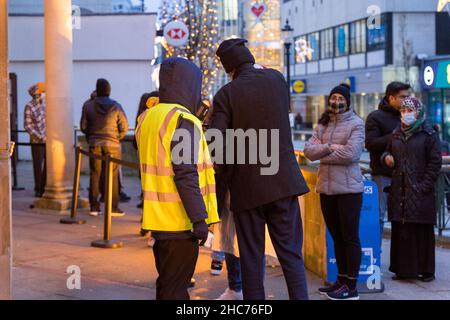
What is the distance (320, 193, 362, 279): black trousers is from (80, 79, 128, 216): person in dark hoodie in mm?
5331

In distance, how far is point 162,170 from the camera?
5547mm

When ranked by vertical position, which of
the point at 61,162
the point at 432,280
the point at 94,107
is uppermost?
the point at 94,107

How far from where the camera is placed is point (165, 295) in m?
5.66

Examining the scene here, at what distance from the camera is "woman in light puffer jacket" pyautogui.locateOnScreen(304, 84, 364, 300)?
7.23 m

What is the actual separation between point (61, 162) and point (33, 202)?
125 centimetres

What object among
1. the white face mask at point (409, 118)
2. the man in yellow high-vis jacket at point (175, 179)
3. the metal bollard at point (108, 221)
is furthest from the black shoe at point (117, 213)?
the man in yellow high-vis jacket at point (175, 179)

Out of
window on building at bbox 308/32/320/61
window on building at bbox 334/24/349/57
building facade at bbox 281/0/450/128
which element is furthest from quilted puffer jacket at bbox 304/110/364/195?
window on building at bbox 308/32/320/61

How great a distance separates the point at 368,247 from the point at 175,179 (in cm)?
293

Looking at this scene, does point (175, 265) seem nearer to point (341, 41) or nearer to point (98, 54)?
point (98, 54)

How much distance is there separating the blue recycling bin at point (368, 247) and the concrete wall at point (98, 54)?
16.1m

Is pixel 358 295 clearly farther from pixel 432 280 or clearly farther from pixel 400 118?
pixel 400 118

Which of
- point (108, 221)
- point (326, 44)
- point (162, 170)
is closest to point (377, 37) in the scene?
point (326, 44)

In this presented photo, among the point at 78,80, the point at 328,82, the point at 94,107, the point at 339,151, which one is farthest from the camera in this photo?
the point at 328,82
